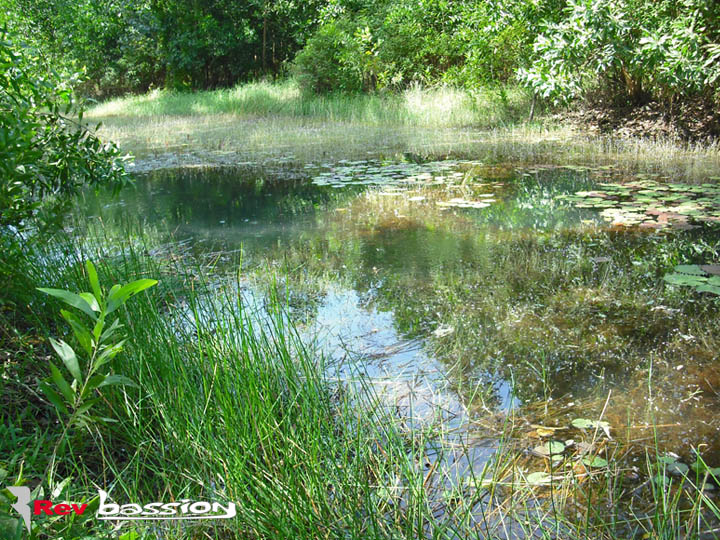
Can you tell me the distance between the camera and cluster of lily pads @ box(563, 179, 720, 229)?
4.20 meters

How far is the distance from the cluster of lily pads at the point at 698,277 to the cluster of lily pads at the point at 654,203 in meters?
0.97

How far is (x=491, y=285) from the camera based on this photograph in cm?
317

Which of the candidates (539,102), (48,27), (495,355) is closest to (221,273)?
(495,355)

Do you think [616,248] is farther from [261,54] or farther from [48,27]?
[48,27]

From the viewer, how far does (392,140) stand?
30.4 feet

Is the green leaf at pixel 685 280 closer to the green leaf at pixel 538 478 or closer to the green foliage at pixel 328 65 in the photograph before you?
the green leaf at pixel 538 478

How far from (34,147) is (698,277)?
3421 millimetres

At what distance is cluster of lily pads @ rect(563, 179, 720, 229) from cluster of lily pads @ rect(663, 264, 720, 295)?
97cm

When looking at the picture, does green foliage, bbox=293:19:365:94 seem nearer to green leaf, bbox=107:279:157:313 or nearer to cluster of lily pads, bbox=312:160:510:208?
cluster of lily pads, bbox=312:160:510:208

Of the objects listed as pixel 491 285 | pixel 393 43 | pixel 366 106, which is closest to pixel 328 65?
pixel 393 43

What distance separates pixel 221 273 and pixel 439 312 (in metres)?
1.43

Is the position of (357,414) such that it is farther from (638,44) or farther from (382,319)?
(638,44)

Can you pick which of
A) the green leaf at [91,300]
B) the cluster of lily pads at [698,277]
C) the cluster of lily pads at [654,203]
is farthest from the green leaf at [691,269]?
the green leaf at [91,300]

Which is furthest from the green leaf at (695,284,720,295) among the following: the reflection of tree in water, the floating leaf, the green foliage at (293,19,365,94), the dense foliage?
the green foliage at (293,19,365,94)
